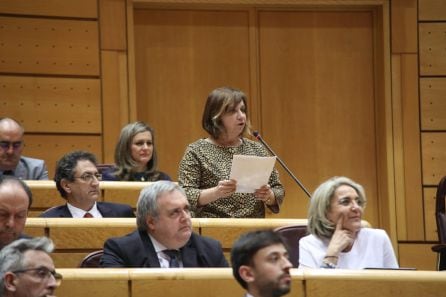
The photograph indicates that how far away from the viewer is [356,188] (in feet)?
11.5

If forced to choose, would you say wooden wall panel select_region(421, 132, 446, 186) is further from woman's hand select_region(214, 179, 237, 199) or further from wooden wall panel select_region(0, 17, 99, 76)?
woman's hand select_region(214, 179, 237, 199)

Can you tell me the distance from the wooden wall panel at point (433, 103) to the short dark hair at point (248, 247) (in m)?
3.60

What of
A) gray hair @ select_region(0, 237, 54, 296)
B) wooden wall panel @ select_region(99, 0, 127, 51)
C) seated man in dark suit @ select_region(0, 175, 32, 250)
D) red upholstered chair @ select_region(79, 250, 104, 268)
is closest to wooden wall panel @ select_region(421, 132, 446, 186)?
wooden wall panel @ select_region(99, 0, 127, 51)

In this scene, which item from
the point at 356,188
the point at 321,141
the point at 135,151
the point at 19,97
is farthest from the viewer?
the point at 321,141

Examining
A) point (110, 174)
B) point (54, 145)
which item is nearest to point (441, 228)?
point (110, 174)

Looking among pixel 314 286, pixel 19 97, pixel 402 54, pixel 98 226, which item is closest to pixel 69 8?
pixel 19 97

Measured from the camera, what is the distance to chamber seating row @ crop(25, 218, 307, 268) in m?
3.52

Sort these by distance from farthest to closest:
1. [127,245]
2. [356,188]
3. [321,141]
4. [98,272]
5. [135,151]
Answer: [321,141]
[135,151]
[356,188]
[127,245]
[98,272]

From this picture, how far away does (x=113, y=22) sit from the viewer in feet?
19.2

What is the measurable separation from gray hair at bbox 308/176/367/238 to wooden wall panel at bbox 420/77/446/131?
2575 millimetres

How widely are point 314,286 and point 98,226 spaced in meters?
1.10

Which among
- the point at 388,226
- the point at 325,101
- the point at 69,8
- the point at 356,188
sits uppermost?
the point at 69,8

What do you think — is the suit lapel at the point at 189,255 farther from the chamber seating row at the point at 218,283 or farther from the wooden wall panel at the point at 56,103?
the wooden wall panel at the point at 56,103

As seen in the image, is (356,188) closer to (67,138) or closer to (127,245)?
(127,245)
